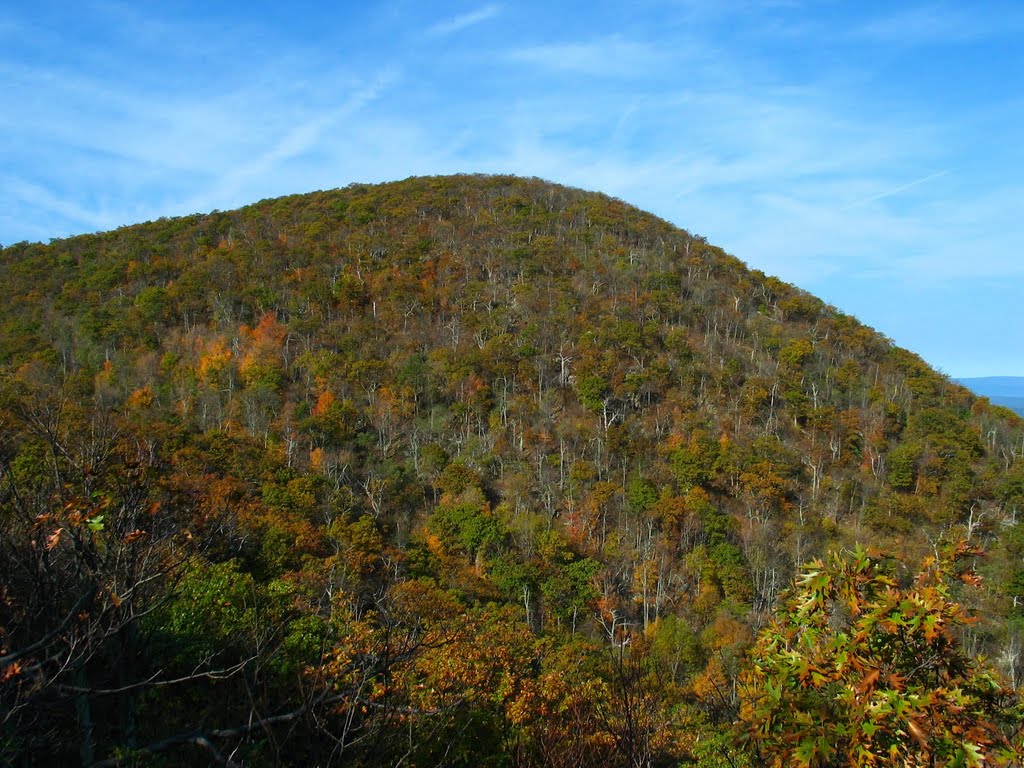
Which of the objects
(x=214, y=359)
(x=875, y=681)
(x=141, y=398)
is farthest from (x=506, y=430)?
(x=875, y=681)

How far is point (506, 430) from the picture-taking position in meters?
48.7

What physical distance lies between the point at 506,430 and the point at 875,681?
149 ft

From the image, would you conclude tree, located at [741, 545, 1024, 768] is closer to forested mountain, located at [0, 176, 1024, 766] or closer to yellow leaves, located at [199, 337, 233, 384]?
forested mountain, located at [0, 176, 1024, 766]

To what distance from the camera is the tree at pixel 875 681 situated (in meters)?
3.31

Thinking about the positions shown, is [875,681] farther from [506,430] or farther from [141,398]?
[141,398]

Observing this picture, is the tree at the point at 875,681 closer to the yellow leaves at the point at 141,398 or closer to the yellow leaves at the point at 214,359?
the yellow leaves at the point at 141,398

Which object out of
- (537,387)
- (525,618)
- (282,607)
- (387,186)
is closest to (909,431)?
(537,387)

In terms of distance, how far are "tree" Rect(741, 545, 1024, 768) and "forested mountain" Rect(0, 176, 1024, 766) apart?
4.96 m

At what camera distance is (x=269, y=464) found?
3628 centimetres

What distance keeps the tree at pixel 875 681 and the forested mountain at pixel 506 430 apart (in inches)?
195

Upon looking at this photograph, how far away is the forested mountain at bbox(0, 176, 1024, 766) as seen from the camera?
2170 centimetres

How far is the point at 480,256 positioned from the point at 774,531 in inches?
1495

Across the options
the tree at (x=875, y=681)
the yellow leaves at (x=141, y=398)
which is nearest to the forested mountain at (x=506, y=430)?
the yellow leaves at (x=141, y=398)

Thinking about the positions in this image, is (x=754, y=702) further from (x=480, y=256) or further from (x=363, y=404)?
(x=480, y=256)
